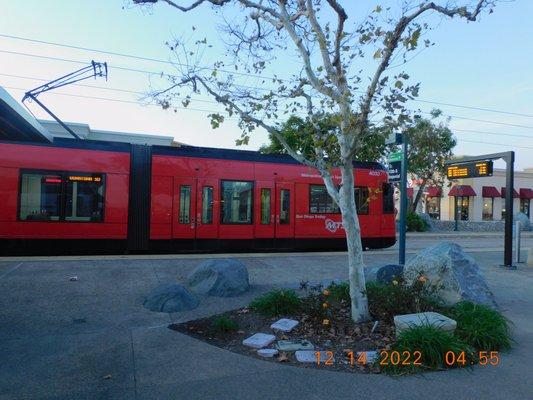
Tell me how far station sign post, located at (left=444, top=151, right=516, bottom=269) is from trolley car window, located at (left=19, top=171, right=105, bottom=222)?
10.1m

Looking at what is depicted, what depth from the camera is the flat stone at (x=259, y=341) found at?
18.7ft

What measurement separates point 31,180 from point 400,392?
37.4ft

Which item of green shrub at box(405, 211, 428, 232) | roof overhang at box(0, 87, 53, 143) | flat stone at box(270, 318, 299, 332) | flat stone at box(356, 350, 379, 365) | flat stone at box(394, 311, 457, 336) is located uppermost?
roof overhang at box(0, 87, 53, 143)

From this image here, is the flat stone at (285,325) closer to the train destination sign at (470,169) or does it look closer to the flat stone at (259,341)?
the flat stone at (259,341)

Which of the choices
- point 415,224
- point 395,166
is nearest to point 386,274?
point 395,166

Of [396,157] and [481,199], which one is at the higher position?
[481,199]

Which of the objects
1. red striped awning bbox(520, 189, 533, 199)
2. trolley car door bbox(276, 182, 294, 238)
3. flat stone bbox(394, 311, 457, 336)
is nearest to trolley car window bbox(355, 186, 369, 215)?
trolley car door bbox(276, 182, 294, 238)

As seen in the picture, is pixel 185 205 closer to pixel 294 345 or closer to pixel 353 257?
pixel 353 257

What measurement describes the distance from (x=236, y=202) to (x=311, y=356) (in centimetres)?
988

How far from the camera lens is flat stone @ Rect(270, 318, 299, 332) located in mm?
6328

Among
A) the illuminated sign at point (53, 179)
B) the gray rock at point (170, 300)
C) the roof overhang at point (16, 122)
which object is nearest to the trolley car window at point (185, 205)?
the illuminated sign at point (53, 179)

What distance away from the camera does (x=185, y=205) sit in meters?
14.3

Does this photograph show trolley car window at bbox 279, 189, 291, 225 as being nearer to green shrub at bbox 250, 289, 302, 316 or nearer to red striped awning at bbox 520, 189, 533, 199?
green shrub at bbox 250, 289, 302, 316

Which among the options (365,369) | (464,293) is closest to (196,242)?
(464,293)
